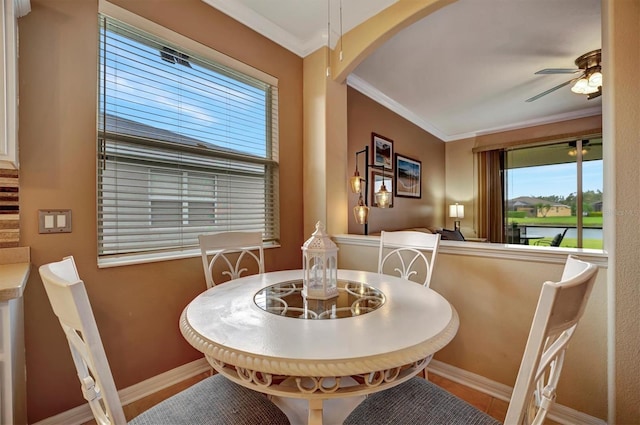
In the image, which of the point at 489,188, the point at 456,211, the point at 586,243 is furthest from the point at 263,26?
the point at 586,243

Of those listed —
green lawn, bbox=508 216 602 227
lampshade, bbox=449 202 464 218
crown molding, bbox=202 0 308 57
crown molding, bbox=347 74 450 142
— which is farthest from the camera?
lampshade, bbox=449 202 464 218

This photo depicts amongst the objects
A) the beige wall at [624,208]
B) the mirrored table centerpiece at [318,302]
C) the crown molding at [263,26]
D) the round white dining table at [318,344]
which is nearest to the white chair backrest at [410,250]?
the mirrored table centerpiece at [318,302]

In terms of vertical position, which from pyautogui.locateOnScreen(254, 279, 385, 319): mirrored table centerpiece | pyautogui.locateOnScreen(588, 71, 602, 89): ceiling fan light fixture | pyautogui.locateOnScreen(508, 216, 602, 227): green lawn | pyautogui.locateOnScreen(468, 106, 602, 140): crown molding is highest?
pyautogui.locateOnScreen(468, 106, 602, 140): crown molding

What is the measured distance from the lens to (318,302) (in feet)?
3.62

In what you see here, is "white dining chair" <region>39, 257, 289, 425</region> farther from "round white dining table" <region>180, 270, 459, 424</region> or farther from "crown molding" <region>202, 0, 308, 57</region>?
"crown molding" <region>202, 0, 308, 57</region>

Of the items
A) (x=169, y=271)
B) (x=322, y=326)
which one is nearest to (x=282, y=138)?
(x=169, y=271)

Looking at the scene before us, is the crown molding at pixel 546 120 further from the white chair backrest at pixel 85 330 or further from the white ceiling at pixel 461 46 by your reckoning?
the white chair backrest at pixel 85 330

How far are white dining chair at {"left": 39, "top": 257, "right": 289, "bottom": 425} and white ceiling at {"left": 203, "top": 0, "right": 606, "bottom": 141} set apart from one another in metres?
2.15

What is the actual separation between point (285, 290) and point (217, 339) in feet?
1.64

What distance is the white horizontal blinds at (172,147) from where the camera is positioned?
1557 millimetres

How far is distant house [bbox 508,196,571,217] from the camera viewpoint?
14.6ft

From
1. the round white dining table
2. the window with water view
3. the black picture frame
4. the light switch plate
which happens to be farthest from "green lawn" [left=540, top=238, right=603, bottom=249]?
the light switch plate

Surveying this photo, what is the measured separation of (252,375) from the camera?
721 mm

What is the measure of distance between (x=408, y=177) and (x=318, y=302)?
11.6ft
